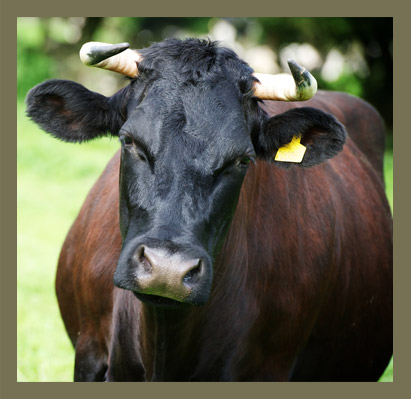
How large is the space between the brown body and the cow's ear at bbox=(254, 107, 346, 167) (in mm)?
241

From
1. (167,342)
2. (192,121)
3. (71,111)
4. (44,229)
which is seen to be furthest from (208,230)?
(44,229)

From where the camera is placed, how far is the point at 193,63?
396 cm

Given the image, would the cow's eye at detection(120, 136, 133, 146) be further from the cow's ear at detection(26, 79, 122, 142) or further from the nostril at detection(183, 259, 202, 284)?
the nostril at detection(183, 259, 202, 284)

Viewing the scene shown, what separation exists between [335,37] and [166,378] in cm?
1771

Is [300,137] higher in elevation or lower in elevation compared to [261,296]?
higher

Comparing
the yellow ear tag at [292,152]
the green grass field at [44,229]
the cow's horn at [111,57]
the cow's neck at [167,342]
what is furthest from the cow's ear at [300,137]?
the green grass field at [44,229]

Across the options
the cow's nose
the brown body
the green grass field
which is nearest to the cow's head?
the cow's nose

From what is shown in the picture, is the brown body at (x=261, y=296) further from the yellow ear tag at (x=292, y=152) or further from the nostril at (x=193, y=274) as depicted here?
the nostril at (x=193, y=274)

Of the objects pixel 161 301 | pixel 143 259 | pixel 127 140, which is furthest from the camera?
pixel 127 140

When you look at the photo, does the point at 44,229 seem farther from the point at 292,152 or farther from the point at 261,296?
the point at 292,152

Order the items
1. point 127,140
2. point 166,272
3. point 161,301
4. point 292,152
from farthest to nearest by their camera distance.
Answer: point 292,152 < point 127,140 < point 161,301 < point 166,272

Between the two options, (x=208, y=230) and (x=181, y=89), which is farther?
(x=181, y=89)

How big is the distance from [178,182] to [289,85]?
0.92 metres

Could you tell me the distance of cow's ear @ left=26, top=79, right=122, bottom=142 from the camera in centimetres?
420
